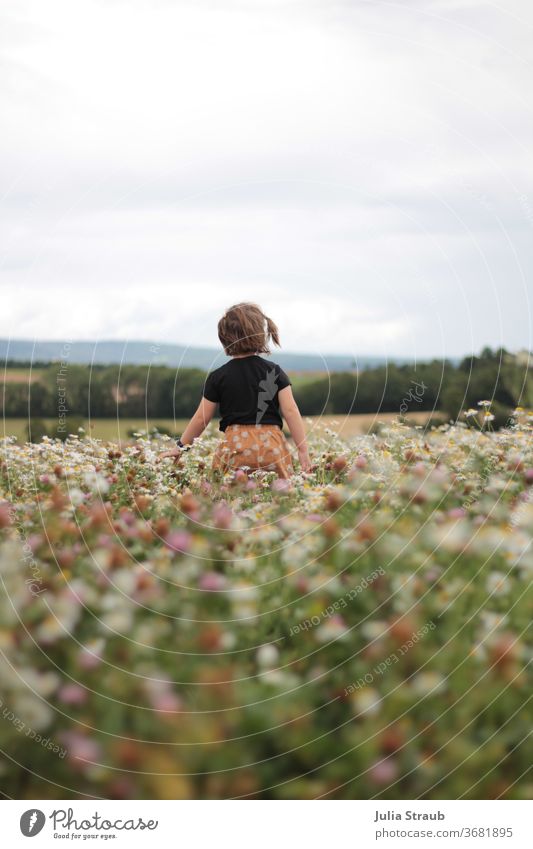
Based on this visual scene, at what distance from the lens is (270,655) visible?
2908mm

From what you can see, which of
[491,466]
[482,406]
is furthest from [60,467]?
[482,406]

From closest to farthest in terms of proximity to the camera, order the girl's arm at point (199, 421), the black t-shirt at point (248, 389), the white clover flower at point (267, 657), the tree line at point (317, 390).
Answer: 1. the white clover flower at point (267, 657)
2. the black t-shirt at point (248, 389)
3. the girl's arm at point (199, 421)
4. the tree line at point (317, 390)

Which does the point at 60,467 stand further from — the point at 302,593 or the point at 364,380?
the point at 364,380

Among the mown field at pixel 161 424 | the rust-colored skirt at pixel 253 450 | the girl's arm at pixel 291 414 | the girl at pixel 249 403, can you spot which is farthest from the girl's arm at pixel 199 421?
the mown field at pixel 161 424

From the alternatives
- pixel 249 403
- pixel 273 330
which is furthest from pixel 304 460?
pixel 273 330

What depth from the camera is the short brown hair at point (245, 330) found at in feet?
19.2

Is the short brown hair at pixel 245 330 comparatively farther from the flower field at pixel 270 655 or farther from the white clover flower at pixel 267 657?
the white clover flower at pixel 267 657

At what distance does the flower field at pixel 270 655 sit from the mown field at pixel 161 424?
2.87 m

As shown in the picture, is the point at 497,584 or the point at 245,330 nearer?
the point at 497,584

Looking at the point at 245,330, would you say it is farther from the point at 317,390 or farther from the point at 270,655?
the point at 270,655

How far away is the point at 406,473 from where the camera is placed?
4.97m

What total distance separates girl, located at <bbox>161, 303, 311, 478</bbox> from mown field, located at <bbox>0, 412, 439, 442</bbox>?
41.4 inches

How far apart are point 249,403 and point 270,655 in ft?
9.83
